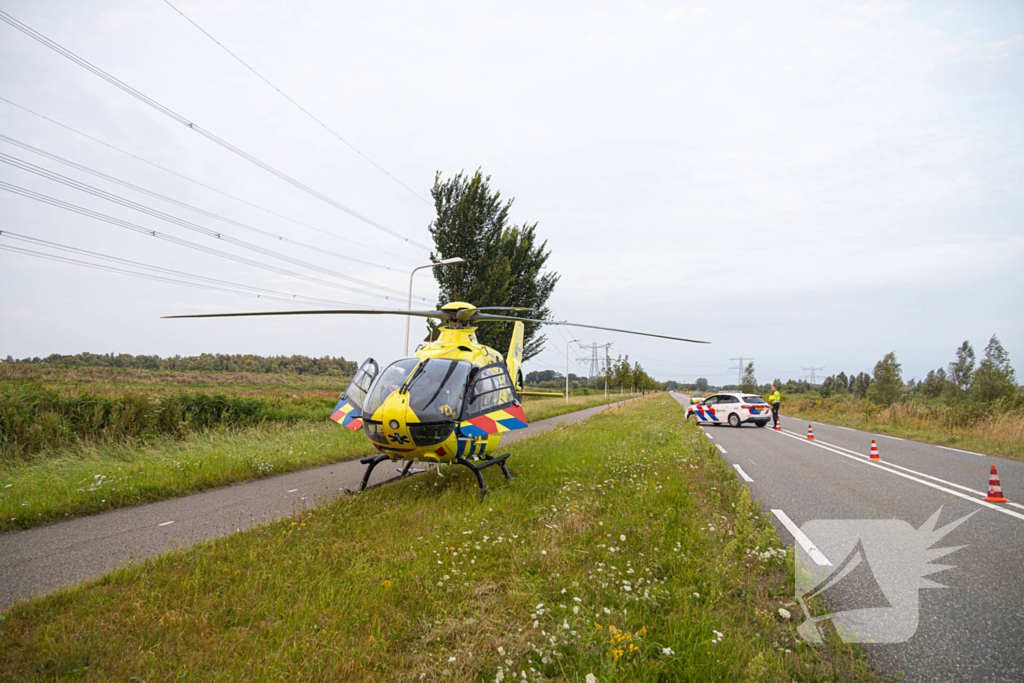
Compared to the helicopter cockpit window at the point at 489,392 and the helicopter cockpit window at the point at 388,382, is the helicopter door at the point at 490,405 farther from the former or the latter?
the helicopter cockpit window at the point at 388,382

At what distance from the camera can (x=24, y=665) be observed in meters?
2.86

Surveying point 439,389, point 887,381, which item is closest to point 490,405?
point 439,389

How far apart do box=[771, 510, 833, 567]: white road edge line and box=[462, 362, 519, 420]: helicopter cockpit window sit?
455 centimetres

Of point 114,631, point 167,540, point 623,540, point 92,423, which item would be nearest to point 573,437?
point 623,540

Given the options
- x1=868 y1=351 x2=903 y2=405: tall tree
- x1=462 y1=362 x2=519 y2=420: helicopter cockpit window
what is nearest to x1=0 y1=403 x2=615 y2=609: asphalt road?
x1=462 y1=362 x2=519 y2=420: helicopter cockpit window

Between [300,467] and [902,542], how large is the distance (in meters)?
10.5

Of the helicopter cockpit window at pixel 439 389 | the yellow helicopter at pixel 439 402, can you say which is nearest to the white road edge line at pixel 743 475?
the yellow helicopter at pixel 439 402

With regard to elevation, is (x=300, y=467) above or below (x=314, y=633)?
below

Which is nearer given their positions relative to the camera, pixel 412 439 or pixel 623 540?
pixel 623 540

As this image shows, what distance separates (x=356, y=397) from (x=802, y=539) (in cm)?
680

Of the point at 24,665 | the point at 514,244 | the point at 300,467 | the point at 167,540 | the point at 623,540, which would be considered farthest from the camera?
the point at 514,244

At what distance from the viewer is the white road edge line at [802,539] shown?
15.4 ft

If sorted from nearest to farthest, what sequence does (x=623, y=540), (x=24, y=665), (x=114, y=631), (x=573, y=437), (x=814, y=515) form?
(x=24, y=665) < (x=114, y=631) < (x=623, y=540) < (x=814, y=515) < (x=573, y=437)

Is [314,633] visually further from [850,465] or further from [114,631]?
[850,465]
